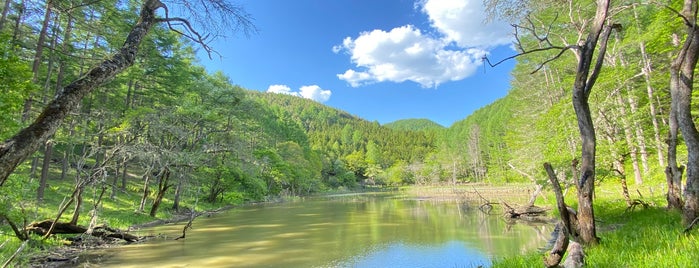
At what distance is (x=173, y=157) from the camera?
18141 millimetres

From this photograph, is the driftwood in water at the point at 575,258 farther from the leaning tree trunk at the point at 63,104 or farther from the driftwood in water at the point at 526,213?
the driftwood in water at the point at 526,213

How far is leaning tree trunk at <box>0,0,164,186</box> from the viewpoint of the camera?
320 centimetres

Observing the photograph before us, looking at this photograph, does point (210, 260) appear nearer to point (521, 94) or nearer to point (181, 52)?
point (181, 52)

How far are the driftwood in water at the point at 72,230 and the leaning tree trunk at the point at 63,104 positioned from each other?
413 inches

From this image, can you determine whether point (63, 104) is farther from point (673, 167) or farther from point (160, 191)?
point (160, 191)

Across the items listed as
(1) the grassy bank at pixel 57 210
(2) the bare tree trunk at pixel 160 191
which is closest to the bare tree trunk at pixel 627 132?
(1) the grassy bank at pixel 57 210

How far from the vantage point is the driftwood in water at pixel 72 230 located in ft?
37.2

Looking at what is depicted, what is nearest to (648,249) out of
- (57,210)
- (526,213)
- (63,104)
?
(63,104)

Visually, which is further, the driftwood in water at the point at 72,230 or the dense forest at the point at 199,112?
the driftwood in water at the point at 72,230

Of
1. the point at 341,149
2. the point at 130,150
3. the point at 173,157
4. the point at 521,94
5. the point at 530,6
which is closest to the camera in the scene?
the point at 530,6

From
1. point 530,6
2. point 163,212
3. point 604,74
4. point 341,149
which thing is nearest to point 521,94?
point 604,74

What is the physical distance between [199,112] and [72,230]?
11.2 metres

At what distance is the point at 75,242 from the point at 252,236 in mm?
5997

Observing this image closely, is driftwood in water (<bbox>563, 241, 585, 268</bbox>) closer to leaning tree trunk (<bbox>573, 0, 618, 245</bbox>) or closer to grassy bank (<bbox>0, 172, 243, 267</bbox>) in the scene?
leaning tree trunk (<bbox>573, 0, 618, 245</bbox>)
